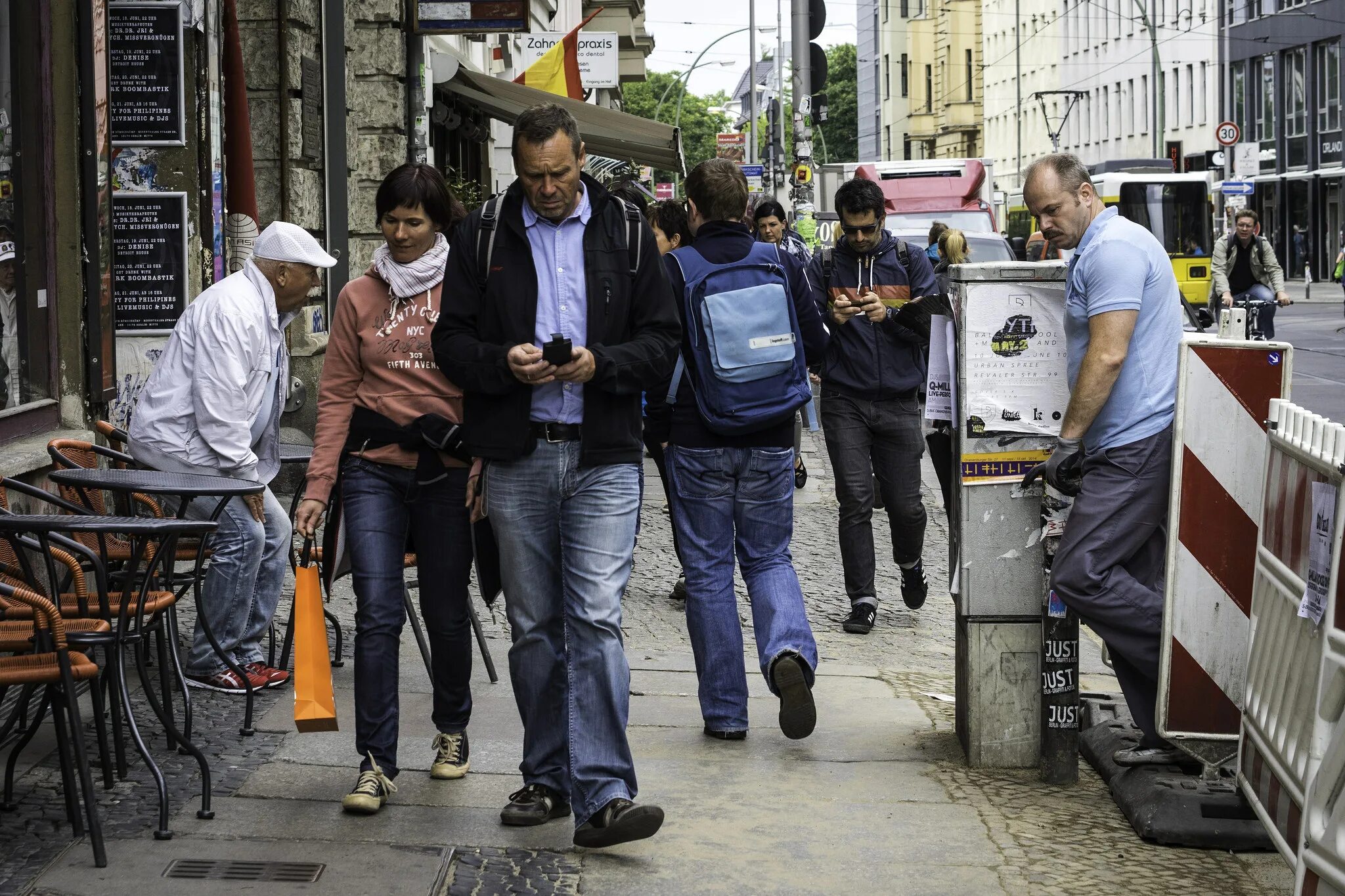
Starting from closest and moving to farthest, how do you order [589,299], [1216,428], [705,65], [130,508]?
[589,299] → [1216,428] → [130,508] → [705,65]

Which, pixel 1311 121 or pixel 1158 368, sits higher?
pixel 1311 121

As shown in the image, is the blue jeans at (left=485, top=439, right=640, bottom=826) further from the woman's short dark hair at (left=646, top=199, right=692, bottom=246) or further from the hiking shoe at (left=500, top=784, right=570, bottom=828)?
the woman's short dark hair at (left=646, top=199, right=692, bottom=246)

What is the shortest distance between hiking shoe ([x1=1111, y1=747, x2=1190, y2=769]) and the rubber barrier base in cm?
2

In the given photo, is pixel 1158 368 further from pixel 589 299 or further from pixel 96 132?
pixel 96 132

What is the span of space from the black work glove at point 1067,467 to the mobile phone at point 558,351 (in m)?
1.68

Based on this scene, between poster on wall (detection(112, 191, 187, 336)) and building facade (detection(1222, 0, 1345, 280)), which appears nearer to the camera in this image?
poster on wall (detection(112, 191, 187, 336))

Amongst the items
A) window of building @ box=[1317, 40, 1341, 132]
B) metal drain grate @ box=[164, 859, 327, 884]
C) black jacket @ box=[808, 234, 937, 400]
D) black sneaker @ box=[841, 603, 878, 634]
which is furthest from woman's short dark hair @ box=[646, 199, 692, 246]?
window of building @ box=[1317, 40, 1341, 132]

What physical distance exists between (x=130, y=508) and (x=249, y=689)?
2.90 feet

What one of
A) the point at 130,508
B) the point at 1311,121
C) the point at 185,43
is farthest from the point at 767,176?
the point at 130,508

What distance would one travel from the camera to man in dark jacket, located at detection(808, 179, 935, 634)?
825cm

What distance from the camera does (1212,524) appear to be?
507cm

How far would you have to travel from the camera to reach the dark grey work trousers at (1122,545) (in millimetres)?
5191

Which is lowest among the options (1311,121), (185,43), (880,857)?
(880,857)

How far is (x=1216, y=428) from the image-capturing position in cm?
505
